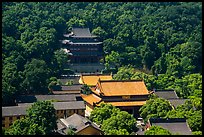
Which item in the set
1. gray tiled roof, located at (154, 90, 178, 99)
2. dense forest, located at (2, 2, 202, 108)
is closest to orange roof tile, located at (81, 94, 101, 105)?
dense forest, located at (2, 2, 202, 108)

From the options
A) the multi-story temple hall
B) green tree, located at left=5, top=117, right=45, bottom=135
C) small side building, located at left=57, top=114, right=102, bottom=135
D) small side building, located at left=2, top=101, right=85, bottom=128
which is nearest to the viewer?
green tree, located at left=5, top=117, right=45, bottom=135

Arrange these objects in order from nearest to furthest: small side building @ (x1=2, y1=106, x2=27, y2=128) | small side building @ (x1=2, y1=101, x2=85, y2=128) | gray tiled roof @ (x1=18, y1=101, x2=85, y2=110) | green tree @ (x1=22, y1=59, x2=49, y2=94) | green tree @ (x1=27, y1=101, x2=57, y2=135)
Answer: green tree @ (x1=27, y1=101, x2=57, y2=135) → small side building @ (x1=2, y1=106, x2=27, y2=128) → small side building @ (x1=2, y1=101, x2=85, y2=128) → gray tiled roof @ (x1=18, y1=101, x2=85, y2=110) → green tree @ (x1=22, y1=59, x2=49, y2=94)

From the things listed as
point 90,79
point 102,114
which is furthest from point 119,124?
point 90,79

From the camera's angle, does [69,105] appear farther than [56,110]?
Yes

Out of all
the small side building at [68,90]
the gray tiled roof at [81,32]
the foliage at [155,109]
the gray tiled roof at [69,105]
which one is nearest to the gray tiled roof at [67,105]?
the gray tiled roof at [69,105]

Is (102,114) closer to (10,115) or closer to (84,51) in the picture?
(10,115)

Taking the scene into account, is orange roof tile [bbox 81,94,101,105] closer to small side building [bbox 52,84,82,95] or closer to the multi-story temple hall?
small side building [bbox 52,84,82,95]
